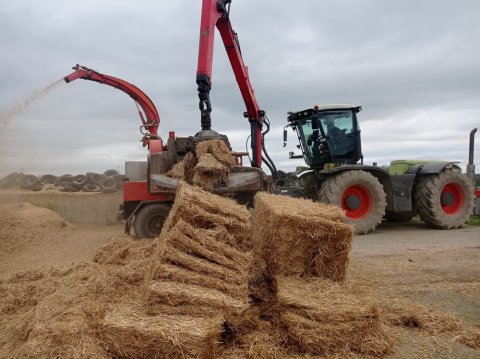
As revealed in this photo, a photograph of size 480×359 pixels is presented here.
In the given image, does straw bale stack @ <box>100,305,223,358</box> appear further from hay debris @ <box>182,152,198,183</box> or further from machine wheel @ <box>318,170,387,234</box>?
machine wheel @ <box>318,170,387,234</box>

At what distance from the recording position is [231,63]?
31.5 feet

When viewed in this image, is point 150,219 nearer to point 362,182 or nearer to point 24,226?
point 24,226

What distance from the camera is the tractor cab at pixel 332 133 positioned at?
10.2 meters

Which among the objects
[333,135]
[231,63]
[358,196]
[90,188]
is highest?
[231,63]

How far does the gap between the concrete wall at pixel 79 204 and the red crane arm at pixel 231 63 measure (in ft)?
16.4

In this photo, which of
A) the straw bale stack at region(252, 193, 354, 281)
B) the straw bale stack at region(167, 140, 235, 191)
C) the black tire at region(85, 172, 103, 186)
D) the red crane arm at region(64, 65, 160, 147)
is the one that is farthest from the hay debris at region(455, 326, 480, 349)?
the black tire at region(85, 172, 103, 186)

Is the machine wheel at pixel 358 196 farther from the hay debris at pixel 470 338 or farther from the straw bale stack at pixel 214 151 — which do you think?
the hay debris at pixel 470 338

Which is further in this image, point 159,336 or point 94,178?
point 94,178

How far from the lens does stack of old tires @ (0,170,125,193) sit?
1427 centimetres

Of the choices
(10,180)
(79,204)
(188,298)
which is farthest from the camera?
(10,180)

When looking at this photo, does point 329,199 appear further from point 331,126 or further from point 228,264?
point 228,264

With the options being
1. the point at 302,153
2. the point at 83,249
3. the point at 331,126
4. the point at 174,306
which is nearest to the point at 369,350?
the point at 174,306

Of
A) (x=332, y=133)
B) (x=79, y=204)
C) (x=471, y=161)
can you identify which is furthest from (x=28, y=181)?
(x=471, y=161)

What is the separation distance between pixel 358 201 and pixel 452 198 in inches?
106
